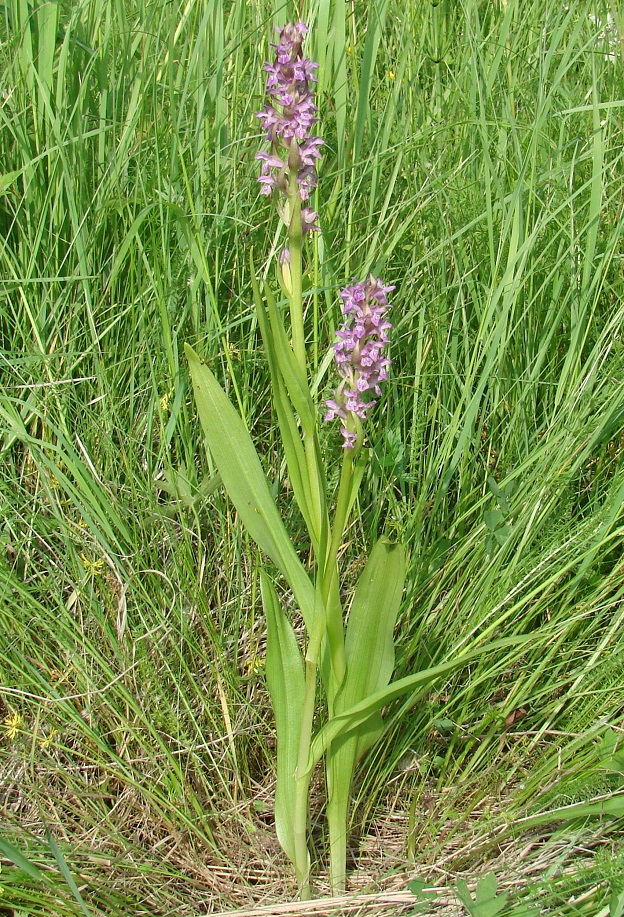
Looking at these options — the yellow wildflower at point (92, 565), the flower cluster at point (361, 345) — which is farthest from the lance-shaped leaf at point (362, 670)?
the yellow wildflower at point (92, 565)

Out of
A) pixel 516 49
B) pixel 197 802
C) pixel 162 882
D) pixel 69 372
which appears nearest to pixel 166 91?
pixel 69 372

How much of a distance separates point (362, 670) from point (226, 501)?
53cm

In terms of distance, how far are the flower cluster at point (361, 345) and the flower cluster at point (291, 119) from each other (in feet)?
0.51

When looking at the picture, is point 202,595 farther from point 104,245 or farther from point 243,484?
point 104,245

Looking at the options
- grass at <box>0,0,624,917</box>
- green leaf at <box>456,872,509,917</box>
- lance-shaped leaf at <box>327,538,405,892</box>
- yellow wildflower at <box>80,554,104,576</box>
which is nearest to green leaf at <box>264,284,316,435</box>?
lance-shaped leaf at <box>327,538,405,892</box>

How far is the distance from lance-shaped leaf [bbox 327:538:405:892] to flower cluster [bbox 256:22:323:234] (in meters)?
0.67

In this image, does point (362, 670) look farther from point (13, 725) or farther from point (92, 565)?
point (13, 725)

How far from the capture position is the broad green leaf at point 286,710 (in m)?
1.57

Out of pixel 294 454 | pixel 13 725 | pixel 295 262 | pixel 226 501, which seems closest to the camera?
pixel 295 262

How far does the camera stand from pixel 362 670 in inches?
62.5

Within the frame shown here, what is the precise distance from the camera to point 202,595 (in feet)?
5.82

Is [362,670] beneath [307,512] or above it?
beneath

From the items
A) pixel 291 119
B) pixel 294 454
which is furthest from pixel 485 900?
pixel 291 119

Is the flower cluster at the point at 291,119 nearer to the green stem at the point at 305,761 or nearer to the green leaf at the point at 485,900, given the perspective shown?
the green stem at the point at 305,761
